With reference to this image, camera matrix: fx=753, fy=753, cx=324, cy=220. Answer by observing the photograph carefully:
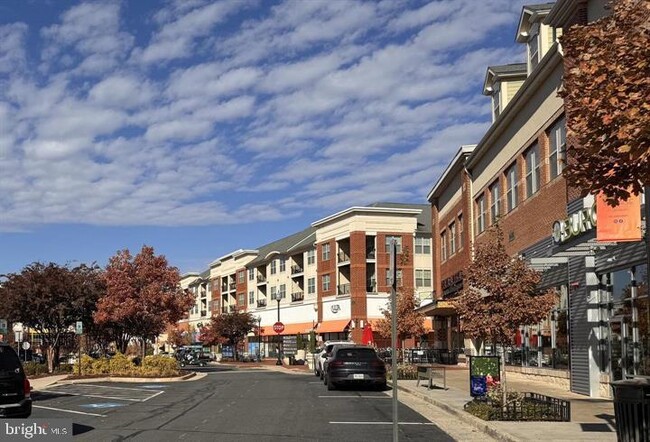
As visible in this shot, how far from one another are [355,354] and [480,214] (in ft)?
51.3

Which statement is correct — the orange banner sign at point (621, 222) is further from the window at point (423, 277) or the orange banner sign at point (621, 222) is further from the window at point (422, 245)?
the window at point (422, 245)

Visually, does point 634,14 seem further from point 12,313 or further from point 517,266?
point 12,313

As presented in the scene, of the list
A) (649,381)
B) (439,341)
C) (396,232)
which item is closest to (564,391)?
(649,381)

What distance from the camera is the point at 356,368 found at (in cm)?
2475

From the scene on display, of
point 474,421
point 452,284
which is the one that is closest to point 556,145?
point 474,421

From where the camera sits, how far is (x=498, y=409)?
49.2 ft

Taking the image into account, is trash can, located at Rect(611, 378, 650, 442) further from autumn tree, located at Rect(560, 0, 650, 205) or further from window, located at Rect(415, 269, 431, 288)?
window, located at Rect(415, 269, 431, 288)

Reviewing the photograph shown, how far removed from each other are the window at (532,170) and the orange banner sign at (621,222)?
32.4 ft

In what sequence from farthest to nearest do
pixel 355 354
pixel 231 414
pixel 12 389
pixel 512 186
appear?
pixel 512 186, pixel 355 354, pixel 231 414, pixel 12 389

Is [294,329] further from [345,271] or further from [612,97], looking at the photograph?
[612,97]

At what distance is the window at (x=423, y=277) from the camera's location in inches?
2975

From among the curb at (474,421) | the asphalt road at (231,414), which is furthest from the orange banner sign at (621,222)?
the asphalt road at (231,414)

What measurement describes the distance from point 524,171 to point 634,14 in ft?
74.5

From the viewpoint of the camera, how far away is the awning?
235 ft
